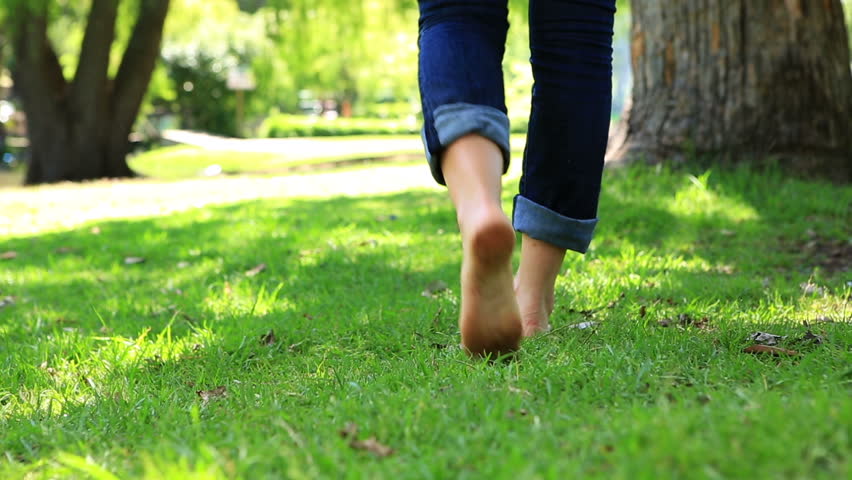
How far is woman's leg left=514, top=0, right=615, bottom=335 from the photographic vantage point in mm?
1841

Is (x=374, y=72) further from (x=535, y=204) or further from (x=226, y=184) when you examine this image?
(x=535, y=204)

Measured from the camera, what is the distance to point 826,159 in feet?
14.5

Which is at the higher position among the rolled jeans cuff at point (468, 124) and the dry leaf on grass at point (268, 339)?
the rolled jeans cuff at point (468, 124)

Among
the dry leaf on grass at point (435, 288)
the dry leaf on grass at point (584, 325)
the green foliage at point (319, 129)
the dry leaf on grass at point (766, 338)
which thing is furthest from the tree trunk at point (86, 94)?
the green foliage at point (319, 129)

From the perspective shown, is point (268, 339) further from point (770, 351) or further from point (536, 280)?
point (770, 351)

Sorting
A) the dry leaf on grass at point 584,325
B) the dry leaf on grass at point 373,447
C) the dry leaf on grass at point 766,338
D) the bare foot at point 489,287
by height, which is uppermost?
the bare foot at point 489,287

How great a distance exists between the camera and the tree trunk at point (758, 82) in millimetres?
4355

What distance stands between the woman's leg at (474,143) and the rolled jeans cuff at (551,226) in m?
0.28

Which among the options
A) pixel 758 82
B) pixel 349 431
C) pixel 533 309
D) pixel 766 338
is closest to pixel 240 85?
pixel 758 82

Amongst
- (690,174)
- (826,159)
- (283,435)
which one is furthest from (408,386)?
(826,159)

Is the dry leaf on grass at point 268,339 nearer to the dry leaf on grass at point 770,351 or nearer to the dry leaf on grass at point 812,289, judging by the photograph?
the dry leaf on grass at point 770,351

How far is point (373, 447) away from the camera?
127 cm

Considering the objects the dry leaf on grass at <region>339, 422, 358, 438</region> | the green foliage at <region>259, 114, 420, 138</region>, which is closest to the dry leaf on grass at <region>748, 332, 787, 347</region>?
the dry leaf on grass at <region>339, 422, 358, 438</region>

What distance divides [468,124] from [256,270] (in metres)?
2.23
